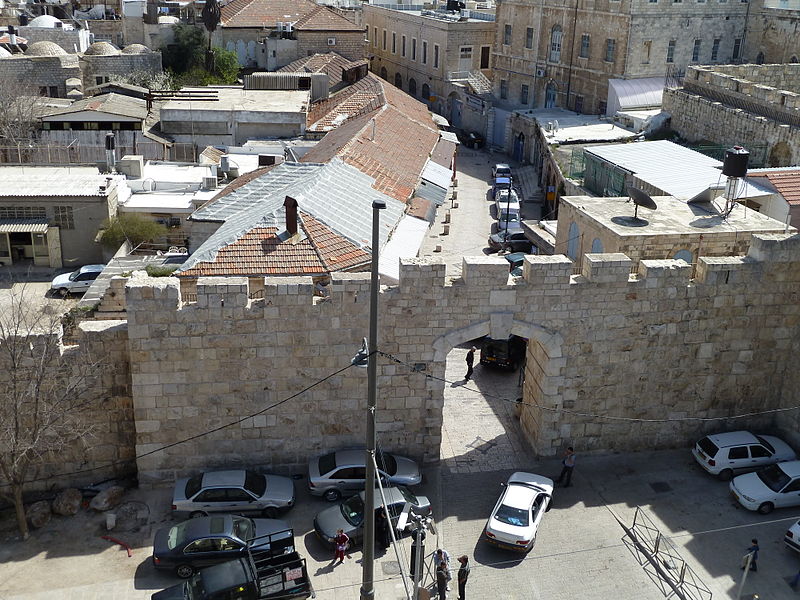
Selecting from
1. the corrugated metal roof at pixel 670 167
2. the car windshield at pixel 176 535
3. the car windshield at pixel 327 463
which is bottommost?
the car windshield at pixel 176 535

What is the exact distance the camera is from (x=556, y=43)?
53.1 m

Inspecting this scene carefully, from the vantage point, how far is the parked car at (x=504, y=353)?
23859mm

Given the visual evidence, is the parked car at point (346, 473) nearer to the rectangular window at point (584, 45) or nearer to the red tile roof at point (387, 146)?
the red tile roof at point (387, 146)

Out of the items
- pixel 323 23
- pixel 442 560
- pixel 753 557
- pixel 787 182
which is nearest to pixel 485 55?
pixel 323 23

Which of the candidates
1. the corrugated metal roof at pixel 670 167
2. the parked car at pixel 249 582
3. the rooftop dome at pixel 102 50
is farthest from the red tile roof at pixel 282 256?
the rooftop dome at pixel 102 50

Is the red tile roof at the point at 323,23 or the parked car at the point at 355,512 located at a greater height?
the red tile roof at the point at 323,23

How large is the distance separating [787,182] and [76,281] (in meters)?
24.9

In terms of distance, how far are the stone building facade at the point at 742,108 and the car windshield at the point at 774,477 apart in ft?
56.6

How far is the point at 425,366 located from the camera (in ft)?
58.1

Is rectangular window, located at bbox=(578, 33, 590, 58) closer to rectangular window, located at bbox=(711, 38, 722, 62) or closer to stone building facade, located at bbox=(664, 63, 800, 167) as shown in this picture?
rectangular window, located at bbox=(711, 38, 722, 62)

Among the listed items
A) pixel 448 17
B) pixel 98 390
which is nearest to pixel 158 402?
pixel 98 390

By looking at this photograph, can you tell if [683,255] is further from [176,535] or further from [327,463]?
[176,535]

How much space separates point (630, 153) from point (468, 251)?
1070 cm

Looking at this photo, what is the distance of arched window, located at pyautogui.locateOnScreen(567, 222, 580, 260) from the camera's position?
69.8 feet
